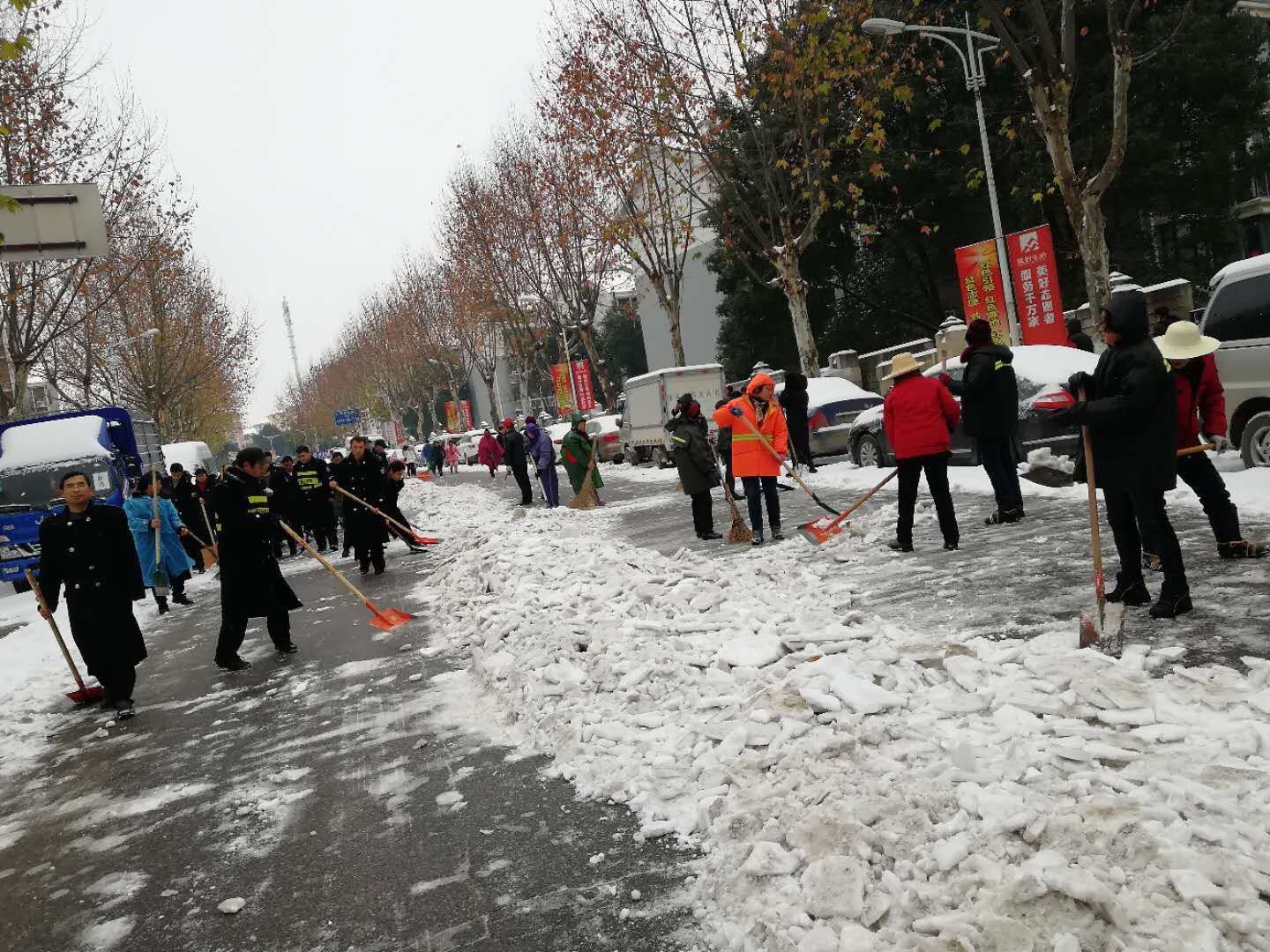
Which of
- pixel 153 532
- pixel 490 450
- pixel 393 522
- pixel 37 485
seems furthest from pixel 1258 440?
pixel 490 450

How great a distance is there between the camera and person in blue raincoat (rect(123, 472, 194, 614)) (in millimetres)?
13438

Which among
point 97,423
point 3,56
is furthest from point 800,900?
point 97,423

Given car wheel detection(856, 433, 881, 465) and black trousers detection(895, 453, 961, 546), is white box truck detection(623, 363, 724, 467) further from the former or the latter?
black trousers detection(895, 453, 961, 546)

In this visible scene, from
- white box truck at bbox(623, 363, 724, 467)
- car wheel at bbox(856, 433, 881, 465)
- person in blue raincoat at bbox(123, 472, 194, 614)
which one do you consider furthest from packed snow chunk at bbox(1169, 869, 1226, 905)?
white box truck at bbox(623, 363, 724, 467)

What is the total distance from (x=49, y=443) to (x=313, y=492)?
17.9 ft

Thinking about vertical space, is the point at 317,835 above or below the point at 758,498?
below

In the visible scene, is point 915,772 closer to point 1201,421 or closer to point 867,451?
point 1201,421

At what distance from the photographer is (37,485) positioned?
18703 mm

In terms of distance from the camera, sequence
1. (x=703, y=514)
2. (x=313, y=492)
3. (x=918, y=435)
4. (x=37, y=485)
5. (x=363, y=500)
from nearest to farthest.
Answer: (x=918, y=435) < (x=703, y=514) < (x=363, y=500) < (x=313, y=492) < (x=37, y=485)

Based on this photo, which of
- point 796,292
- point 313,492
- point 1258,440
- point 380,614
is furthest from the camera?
point 796,292

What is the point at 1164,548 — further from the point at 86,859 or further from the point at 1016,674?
the point at 86,859

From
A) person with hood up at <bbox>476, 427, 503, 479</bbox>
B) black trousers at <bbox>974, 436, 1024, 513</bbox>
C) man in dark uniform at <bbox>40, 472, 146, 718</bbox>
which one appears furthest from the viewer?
person with hood up at <bbox>476, 427, 503, 479</bbox>

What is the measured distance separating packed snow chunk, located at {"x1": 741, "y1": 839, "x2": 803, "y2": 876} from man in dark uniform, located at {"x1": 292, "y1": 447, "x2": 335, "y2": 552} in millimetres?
15939

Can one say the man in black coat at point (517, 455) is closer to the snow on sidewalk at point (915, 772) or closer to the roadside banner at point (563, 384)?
the snow on sidewalk at point (915, 772)
